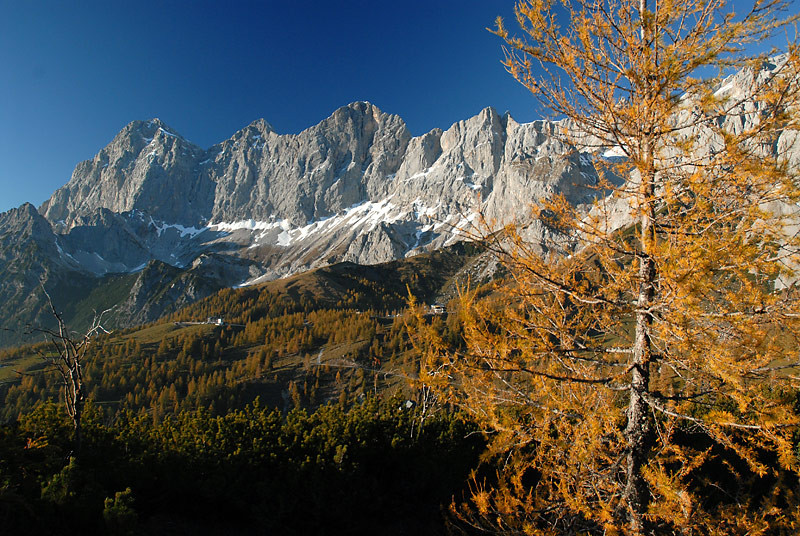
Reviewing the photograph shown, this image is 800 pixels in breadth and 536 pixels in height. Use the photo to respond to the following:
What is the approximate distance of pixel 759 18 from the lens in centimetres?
466

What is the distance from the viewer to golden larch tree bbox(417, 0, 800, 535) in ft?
13.7

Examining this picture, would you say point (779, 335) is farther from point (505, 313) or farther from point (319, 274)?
point (319, 274)

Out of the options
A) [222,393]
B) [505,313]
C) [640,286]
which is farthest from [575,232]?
[222,393]

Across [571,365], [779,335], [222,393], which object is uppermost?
[779,335]

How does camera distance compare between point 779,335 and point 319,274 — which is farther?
point 319,274

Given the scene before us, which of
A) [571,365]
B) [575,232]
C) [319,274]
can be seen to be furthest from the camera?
[319,274]

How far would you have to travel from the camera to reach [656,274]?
16.3ft

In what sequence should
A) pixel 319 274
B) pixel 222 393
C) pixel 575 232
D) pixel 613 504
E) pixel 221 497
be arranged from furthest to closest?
pixel 319 274 < pixel 222 393 < pixel 221 497 < pixel 613 504 < pixel 575 232

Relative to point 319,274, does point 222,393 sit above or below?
below

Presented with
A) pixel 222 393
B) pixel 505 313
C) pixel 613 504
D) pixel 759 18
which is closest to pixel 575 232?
pixel 505 313

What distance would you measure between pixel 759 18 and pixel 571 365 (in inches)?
193

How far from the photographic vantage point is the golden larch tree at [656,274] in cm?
417

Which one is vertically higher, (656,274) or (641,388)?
(656,274)

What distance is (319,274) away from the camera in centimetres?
A: 17888
